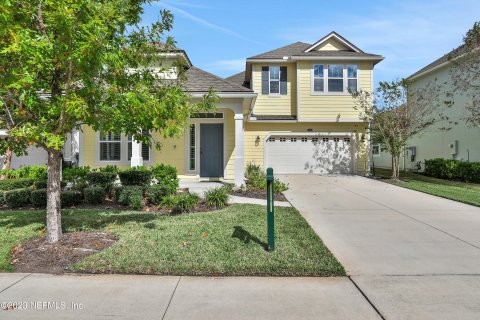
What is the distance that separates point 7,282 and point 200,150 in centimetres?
1068

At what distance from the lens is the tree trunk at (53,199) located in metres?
5.45

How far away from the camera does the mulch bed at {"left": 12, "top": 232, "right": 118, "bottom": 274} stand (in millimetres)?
4613

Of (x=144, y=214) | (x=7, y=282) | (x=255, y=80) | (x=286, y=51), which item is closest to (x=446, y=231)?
(x=144, y=214)

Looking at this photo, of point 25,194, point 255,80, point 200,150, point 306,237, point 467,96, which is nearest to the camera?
point 306,237

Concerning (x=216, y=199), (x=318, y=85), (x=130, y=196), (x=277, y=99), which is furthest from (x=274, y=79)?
(x=130, y=196)

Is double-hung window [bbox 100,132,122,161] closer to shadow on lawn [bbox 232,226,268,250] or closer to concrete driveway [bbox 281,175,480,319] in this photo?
concrete driveway [bbox 281,175,480,319]

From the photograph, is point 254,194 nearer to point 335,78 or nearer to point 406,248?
point 406,248

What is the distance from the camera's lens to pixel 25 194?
886cm

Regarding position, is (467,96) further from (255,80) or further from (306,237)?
(306,237)

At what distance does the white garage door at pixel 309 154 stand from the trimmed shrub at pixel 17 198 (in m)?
11.6

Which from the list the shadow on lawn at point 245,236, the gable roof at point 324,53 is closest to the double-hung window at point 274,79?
the gable roof at point 324,53

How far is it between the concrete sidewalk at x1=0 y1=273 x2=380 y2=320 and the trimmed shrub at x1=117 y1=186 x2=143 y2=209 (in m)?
4.30

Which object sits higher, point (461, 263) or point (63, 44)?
point (63, 44)

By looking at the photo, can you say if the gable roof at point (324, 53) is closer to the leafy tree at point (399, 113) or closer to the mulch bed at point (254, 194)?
the leafy tree at point (399, 113)
